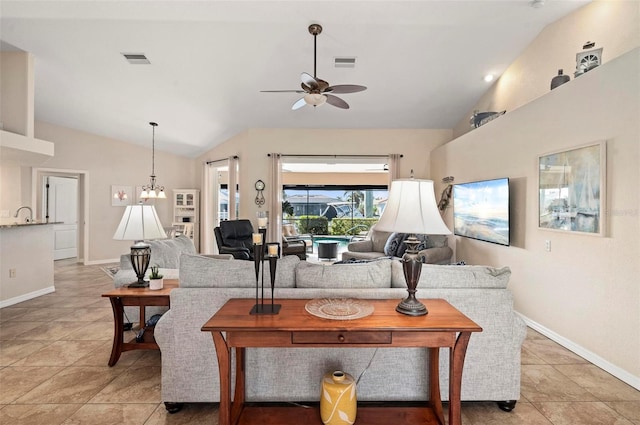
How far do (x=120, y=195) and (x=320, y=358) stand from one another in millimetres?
7448

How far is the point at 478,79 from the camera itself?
5129mm

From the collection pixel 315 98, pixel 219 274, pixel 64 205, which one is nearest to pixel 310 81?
pixel 315 98

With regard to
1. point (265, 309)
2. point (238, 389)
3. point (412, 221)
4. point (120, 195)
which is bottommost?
point (238, 389)

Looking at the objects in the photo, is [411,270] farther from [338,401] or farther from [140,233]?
[140,233]

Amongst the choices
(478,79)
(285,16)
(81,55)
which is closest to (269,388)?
(285,16)

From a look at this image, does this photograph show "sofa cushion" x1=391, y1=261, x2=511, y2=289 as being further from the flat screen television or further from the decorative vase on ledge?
the decorative vase on ledge

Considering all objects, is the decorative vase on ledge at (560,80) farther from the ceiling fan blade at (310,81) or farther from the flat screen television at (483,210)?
the ceiling fan blade at (310,81)

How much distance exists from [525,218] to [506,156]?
86cm

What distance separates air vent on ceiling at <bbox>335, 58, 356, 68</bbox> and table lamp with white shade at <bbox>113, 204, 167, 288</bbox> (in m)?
3.14

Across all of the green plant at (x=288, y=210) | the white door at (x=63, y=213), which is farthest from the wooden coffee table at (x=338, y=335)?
the green plant at (x=288, y=210)

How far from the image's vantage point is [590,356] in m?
2.85

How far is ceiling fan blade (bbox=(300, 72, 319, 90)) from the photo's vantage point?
3.41m

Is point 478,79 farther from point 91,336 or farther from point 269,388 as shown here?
point 91,336

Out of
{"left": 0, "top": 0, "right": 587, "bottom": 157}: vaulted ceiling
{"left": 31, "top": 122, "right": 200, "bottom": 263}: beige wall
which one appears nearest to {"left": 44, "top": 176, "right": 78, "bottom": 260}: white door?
{"left": 31, "top": 122, "right": 200, "bottom": 263}: beige wall
